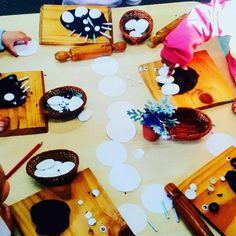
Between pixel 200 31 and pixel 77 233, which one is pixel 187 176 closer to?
pixel 77 233

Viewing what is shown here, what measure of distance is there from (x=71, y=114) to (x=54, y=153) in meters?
0.12

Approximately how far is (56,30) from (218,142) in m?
0.53

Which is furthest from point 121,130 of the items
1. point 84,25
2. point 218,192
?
point 84,25

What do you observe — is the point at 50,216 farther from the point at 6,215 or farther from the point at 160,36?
the point at 160,36

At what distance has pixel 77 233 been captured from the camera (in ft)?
2.45

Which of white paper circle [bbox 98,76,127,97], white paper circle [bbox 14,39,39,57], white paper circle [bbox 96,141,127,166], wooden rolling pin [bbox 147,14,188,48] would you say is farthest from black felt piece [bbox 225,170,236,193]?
white paper circle [bbox 14,39,39,57]

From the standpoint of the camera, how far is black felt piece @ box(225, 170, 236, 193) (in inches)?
32.7

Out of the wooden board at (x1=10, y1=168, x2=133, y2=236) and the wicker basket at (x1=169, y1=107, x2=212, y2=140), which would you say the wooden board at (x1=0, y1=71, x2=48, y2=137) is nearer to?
the wooden board at (x1=10, y1=168, x2=133, y2=236)

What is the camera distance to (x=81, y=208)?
784mm

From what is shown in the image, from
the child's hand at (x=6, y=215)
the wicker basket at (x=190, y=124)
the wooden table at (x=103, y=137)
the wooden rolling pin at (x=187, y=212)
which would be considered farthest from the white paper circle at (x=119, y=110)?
the child's hand at (x=6, y=215)

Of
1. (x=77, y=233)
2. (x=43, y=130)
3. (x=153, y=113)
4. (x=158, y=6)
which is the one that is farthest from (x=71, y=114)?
(x=158, y=6)

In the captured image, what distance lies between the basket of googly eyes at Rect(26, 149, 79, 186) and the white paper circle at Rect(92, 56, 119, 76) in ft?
0.93

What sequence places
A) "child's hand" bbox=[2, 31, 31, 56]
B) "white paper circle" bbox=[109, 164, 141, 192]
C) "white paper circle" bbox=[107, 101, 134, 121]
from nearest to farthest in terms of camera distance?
"white paper circle" bbox=[109, 164, 141, 192] < "white paper circle" bbox=[107, 101, 134, 121] < "child's hand" bbox=[2, 31, 31, 56]

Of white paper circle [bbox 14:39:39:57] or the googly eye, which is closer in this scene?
the googly eye
